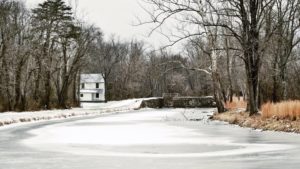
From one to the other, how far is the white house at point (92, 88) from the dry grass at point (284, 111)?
10805 centimetres

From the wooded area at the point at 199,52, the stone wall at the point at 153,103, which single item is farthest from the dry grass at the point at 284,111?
the stone wall at the point at 153,103

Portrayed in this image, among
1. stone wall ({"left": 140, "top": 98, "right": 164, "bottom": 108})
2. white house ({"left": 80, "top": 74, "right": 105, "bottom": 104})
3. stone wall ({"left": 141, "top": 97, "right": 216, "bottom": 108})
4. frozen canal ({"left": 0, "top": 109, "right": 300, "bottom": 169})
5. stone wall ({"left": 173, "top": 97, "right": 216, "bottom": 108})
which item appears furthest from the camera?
white house ({"left": 80, "top": 74, "right": 105, "bottom": 104})

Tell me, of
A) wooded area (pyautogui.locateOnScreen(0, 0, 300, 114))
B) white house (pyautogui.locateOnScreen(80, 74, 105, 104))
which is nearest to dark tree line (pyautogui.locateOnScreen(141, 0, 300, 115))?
wooded area (pyautogui.locateOnScreen(0, 0, 300, 114))

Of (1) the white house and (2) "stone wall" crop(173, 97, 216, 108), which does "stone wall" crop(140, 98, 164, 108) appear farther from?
(1) the white house

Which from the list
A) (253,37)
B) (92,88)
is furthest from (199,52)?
(92,88)

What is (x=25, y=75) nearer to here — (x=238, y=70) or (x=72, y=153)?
(x=238, y=70)

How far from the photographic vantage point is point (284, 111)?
2422 centimetres

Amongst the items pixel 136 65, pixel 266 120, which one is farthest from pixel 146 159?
pixel 136 65

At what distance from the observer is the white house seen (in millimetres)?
133625

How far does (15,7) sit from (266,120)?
46.0 metres

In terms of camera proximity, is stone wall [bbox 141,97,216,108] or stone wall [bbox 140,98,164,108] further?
stone wall [bbox 141,97,216,108]

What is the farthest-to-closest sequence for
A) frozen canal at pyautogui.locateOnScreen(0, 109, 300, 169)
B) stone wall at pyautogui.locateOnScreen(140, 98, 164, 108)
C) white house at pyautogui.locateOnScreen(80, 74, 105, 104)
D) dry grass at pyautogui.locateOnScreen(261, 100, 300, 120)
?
white house at pyautogui.locateOnScreen(80, 74, 105, 104), stone wall at pyautogui.locateOnScreen(140, 98, 164, 108), dry grass at pyautogui.locateOnScreen(261, 100, 300, 120), frozen canal at pyautogui.locateOnScreen(0, 109, 300, 169)

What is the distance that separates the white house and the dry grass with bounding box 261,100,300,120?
10805 centimetres

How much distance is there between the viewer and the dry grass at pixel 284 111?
2322cm
